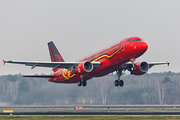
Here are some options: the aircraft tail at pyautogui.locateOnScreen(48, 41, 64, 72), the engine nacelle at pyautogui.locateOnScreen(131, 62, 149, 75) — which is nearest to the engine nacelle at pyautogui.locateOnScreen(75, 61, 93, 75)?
the engine nacelle at pyautogui.locateOnScreen(131, 62, 149, 75)

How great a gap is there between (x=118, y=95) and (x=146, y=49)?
40213mm

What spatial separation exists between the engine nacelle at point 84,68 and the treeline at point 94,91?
2546 centimetres

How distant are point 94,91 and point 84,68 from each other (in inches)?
1062

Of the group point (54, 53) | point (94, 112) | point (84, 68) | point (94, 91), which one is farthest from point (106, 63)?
point (94, 91)

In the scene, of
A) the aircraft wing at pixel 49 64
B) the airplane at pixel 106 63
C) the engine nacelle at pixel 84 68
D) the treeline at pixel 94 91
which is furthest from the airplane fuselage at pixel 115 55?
the treeline at pixel 94 91

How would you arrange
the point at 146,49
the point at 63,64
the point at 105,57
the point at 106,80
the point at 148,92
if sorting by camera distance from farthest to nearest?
the point at 148,92, the point at 106,80, the point at 63,64, the point at 105,57, the point at 146,49

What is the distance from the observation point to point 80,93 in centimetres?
7925

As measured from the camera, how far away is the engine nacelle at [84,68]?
5106 centimetres

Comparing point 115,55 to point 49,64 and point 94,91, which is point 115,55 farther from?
point 94,91

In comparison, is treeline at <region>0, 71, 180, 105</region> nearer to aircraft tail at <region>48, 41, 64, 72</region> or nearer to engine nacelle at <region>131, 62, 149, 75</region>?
aircraft tail at <region>48, 41, 64, 72</region>

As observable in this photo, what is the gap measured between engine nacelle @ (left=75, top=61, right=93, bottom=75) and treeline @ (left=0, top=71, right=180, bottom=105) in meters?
25.5

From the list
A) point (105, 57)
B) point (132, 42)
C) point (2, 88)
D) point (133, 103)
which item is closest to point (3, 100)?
point (2, 88)

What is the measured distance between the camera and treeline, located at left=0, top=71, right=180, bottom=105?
7850 centimetres

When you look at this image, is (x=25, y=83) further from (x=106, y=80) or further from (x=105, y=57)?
(x=105, y=57)
